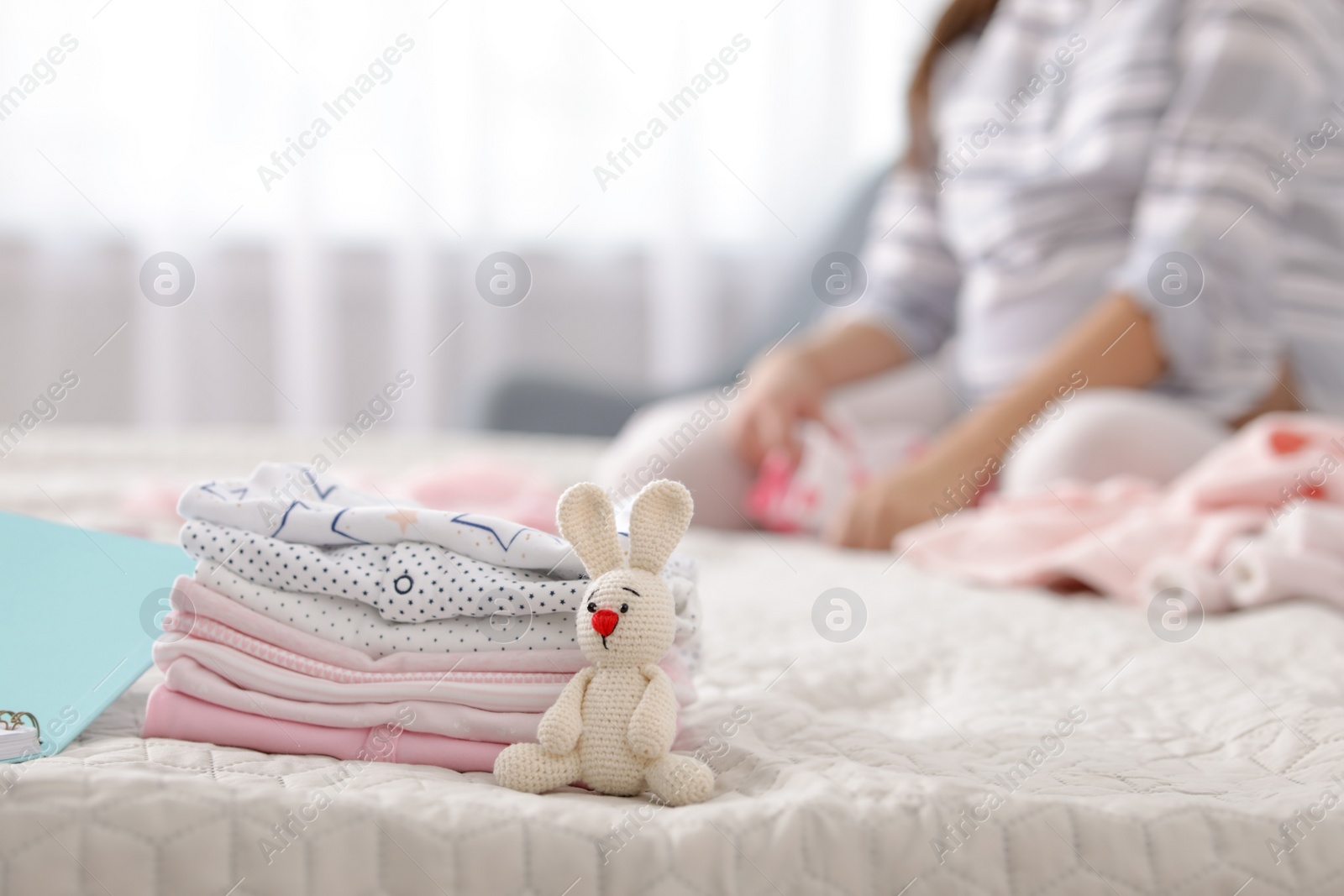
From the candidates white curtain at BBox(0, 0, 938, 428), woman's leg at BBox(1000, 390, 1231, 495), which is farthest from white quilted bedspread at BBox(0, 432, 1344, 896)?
white curtain at BBox(0, 0, 938, 428)

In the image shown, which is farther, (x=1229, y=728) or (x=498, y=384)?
(x=498, y=384)

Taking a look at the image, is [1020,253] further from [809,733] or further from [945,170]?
[809,733]

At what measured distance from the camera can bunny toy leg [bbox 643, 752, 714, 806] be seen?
1.24ft

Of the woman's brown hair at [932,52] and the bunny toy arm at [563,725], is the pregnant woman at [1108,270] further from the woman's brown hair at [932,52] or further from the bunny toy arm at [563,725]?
the bunny toy arm at [563,725]

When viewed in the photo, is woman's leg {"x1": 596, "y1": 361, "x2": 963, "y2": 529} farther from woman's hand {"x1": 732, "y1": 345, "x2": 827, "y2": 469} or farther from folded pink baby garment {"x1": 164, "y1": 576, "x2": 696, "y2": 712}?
folded pink baby garment {"x1": 164, "y1": 576, "x2": 696, "y2": 712}

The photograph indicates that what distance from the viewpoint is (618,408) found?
1.77m

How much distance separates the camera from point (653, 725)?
0.38m

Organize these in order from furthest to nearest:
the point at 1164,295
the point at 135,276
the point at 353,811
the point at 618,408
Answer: the point at 135,276
the point at 618,408
the point at 1164,295
the point at 353,811

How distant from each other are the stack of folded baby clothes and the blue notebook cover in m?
0.03

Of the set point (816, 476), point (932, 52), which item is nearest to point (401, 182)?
point (932, 52)

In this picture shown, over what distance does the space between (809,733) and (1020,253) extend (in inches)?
38.1

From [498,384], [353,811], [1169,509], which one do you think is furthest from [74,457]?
[1169,509]

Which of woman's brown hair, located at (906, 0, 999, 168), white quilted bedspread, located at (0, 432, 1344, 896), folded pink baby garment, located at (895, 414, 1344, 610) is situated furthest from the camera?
woman's brown hair, located at (906, 0, 999, 168)

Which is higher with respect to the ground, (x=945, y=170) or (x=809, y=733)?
(x=945, y=170)
